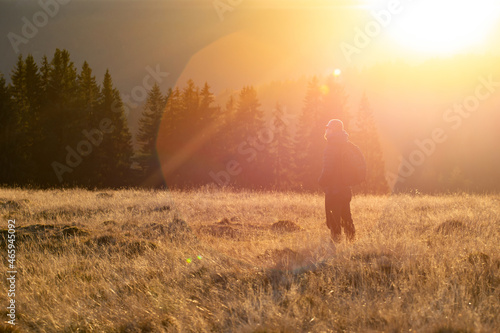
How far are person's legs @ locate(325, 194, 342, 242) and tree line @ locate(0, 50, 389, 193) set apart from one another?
2808 centimetres

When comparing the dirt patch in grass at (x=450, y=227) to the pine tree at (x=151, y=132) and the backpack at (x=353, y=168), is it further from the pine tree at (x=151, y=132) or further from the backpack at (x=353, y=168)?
the pine tree at (x=151, y=132)

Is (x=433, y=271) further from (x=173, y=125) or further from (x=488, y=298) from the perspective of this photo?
(x=173, y=125)

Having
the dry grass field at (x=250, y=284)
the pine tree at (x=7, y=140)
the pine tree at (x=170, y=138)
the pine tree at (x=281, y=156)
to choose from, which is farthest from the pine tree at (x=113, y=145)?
the dry grass field at (x=250, y=284)

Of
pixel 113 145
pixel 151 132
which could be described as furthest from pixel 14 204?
pixel 151 132

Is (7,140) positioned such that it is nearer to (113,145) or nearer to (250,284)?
(113,145)

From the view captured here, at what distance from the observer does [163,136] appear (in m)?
41.2

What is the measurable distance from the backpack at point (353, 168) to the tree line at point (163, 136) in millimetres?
28315

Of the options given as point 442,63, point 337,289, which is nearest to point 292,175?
point 337,289

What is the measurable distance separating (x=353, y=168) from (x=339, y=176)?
31 cm

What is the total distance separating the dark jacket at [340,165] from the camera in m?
6.79

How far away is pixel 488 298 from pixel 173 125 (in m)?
39.7

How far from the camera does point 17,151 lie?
3198 cm

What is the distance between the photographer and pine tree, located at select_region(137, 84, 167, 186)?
40.7m

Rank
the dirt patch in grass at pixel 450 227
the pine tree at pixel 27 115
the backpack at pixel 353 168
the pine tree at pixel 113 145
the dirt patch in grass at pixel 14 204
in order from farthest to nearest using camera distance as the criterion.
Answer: the pine tree at pixel 113 145 < the pine tree at pixel 27 115 < the dirt patch in grass at pixel 14 204 < the dirt patch in grass at pixel 450 227 < the backpack at pixel 353 168
